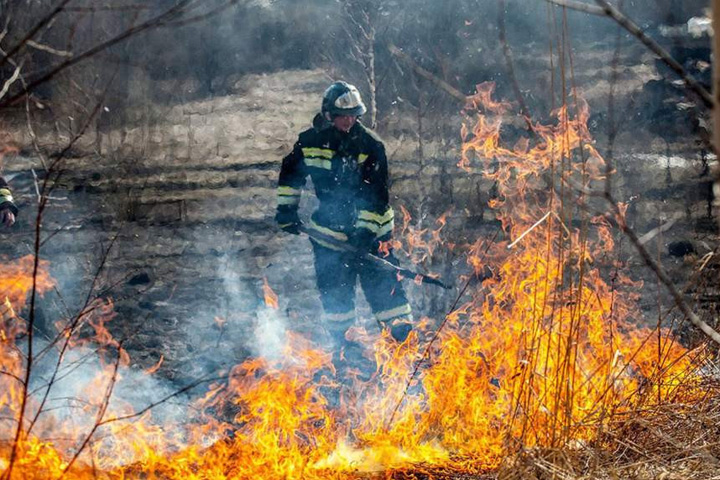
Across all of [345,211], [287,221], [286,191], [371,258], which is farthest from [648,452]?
[286,191]

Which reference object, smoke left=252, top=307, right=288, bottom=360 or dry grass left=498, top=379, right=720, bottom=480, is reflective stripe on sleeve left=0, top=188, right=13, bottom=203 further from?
dry grass left=498, top=379, right=720, bottom=480

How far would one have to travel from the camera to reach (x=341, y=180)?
6.46 meters

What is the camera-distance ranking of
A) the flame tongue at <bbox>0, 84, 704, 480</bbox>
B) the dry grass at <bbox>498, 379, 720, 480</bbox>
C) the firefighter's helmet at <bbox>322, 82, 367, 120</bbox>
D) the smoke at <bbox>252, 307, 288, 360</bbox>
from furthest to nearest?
the smoke at <bbox>252, 307, 288, 360</bbox>, the firefighter's helmet at <bbox>322, 82, 367, 120</bbox>, the flame tongue at <bbox>0, 84, 704, 480</bbox>, the dry grass at <bbox>498, 379, 720, 480</bbox>

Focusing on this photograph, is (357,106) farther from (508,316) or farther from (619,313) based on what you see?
(619,313)

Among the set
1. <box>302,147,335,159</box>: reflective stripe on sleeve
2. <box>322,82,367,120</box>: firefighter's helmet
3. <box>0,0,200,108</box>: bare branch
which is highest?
<box>0,0,200,108</box>: bare branch

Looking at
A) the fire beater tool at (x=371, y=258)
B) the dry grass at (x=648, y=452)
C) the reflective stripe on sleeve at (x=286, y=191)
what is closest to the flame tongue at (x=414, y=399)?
the dry grass at (x=648, y=452)

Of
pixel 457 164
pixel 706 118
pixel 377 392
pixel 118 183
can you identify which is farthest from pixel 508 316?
pixel 118 183

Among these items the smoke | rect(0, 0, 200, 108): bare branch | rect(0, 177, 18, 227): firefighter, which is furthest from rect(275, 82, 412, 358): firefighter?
rect(0, 0, 200, 108): bare branch

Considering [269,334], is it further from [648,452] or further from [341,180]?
[648,452]

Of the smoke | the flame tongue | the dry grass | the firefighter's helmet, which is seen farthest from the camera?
the smoke

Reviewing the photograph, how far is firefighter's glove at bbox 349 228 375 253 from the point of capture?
635cm

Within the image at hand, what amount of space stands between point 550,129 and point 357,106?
376cm

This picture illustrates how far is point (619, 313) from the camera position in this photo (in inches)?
311

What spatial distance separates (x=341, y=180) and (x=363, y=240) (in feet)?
1.87
